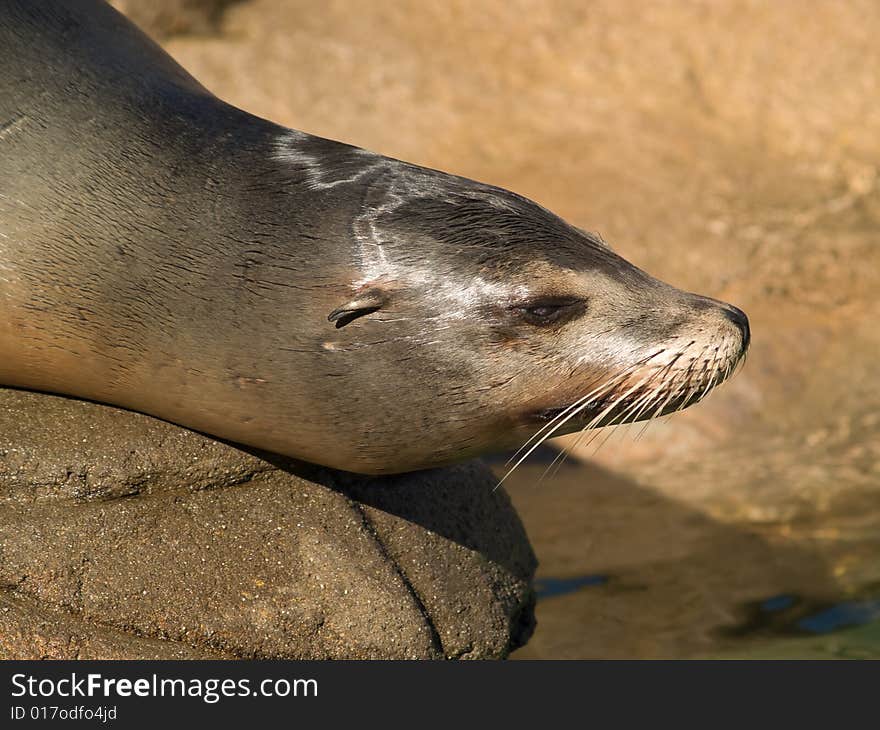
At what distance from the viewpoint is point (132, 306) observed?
A: 4.74 meters

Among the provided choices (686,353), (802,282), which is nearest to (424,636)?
(686,353)

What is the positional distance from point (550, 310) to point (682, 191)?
6006 millimetres

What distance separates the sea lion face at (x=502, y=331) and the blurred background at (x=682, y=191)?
2.34m

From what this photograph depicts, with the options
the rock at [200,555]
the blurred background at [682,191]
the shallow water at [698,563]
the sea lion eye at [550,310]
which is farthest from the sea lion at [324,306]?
the blurred background at [682,191]

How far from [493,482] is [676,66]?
20.7 ft

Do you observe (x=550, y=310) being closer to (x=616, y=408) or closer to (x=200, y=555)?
(x=616, y=408)

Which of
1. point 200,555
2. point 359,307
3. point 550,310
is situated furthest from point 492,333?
point 200,555

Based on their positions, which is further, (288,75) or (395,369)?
(288,75)

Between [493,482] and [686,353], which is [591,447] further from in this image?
[686,353]

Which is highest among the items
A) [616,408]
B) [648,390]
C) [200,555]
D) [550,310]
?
[550,310]

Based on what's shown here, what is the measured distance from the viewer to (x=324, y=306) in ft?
15.3

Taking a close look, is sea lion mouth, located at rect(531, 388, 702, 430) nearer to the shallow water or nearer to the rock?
the rock

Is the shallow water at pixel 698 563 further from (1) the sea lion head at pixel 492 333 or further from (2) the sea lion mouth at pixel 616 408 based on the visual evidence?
(1) the sea lion head at pixel 492 333

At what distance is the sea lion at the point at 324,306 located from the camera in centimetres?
464
